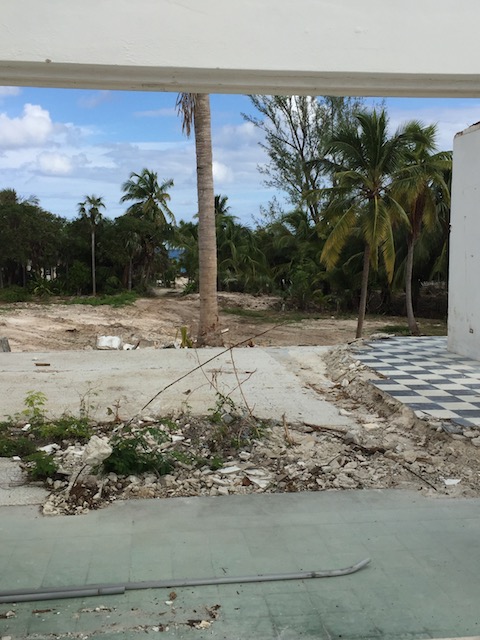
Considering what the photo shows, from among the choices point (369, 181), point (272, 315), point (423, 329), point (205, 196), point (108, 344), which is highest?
point (369, 181)

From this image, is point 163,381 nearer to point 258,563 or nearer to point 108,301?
point 258,563

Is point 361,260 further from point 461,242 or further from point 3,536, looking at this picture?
point 3,536

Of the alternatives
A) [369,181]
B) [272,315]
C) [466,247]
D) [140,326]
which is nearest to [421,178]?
[369,181]

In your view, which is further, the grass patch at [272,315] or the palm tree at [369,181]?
the grass patch at [272,315]

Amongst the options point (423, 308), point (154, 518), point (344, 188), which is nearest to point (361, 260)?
point (423, 308)

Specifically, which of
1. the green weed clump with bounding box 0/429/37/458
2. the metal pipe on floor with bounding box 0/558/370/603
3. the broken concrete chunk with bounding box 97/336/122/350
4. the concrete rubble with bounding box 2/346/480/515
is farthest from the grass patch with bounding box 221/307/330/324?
the metal pipe on floor with bounding box 0/558/370/603

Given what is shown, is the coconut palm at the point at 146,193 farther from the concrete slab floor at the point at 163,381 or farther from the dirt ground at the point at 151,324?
the concrete slab floor at the point at 163,381

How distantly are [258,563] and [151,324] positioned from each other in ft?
75.6

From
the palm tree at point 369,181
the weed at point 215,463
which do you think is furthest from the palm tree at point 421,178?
the weed at point 215,463

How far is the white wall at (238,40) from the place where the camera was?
2.69m

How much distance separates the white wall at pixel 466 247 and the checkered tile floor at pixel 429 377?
40 cm

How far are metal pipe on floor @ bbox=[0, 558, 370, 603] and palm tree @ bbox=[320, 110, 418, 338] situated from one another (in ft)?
54.0

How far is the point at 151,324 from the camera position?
86.1 ft

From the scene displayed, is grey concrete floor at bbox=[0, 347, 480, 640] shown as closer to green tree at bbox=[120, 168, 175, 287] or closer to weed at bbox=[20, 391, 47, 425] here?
weed at bbox=[20, 391, 47, 425]
